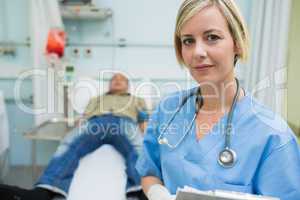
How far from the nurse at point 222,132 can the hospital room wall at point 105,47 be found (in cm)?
194

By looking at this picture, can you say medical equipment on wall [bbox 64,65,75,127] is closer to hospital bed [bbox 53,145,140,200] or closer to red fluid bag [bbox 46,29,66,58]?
red fluid bag [bbox 46,29,66,58]

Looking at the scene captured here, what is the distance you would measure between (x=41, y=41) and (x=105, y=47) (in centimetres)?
61

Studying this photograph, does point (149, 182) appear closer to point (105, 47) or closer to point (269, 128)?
point (269, 128)

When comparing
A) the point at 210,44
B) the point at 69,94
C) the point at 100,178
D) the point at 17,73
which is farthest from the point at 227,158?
the point at 17,73

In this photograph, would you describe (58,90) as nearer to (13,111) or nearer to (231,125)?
(13,111)

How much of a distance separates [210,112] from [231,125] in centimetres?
10

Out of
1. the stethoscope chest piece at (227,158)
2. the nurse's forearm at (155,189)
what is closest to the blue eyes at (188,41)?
the stethoscope chest piece at (227,158)

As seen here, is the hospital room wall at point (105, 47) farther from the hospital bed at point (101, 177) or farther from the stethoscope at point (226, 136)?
the stethoscope at point (226, 136)

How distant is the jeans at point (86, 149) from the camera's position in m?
1.60

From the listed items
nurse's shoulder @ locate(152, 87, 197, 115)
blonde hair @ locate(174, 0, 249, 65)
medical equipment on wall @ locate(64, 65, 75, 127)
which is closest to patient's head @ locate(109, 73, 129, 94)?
medical equipment on wall @ locate(64, 65, 75, 127)

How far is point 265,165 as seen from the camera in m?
0.77

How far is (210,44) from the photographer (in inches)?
31.2

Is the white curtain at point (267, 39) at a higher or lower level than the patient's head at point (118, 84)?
higher

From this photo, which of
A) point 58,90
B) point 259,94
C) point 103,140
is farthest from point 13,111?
point 259,94
